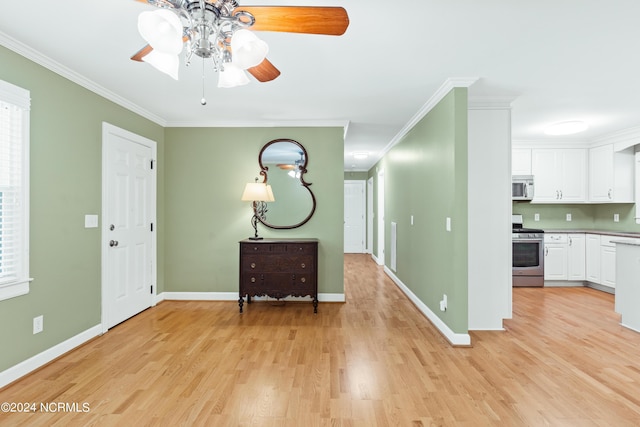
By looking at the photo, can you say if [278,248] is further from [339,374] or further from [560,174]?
[560,174]

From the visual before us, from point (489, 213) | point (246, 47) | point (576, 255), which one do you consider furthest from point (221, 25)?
point (576, 255)

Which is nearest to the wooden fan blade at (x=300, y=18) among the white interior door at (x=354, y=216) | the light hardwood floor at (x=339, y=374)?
the light hardwood floor at (x=339, y=374)

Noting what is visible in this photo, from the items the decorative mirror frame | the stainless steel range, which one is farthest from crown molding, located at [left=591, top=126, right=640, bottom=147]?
the decorative mirror frame

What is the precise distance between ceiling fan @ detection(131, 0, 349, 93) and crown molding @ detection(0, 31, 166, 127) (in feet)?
5.31

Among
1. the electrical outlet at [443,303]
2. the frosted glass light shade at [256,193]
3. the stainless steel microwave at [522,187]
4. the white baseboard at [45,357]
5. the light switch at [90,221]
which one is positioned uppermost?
the stainless steel microwave at [522,187]

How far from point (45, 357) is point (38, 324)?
0.27 metres

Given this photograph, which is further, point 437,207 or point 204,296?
point 204,296

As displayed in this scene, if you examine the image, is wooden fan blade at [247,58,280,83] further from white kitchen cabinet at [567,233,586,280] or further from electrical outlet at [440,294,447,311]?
white kitchen cabinet at [567,233,586,280]

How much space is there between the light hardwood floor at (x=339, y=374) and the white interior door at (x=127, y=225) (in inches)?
11.5

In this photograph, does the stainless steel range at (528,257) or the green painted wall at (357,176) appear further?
the green painted wall at (357,176)

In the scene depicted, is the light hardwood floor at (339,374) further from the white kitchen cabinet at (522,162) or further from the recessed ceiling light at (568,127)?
the white kitchen cabinet at (522,162)

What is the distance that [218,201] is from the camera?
175 inches

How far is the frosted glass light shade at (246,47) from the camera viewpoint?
1.39 metres

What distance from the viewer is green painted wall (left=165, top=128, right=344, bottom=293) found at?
173 inches
